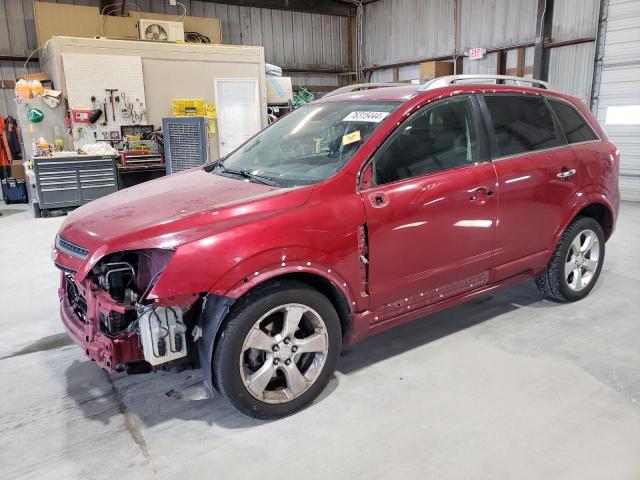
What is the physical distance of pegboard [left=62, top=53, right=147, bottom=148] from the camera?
26.0ft

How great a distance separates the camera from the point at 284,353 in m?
2.21

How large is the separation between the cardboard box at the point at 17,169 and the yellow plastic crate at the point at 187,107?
347cm

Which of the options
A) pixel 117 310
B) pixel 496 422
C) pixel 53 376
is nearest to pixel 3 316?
pixel 53 376

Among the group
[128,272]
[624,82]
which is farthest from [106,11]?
[128,272]

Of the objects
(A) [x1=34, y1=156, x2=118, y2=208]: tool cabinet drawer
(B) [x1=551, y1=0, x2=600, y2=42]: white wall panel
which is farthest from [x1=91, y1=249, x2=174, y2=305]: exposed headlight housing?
(B) [x1=551, y1=0, x2=600, y2=42]: white wall panel

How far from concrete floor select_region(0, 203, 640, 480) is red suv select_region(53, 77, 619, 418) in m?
0.25

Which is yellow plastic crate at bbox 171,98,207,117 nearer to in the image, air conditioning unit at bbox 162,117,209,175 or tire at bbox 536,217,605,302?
air conditioning unit at bbox 162,117,209,175

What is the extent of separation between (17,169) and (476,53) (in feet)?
32.6

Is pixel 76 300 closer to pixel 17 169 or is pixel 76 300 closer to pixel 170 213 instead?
pixel 170 213

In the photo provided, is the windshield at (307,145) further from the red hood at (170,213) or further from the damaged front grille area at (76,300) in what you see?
the damaged front grille area at (76,300)

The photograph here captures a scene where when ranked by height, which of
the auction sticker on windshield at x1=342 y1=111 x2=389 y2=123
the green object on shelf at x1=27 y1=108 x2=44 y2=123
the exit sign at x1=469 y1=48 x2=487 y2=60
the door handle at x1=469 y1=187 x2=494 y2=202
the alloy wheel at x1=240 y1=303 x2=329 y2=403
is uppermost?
the exit sign at x1=469 y1=48 x2=487 y2=60

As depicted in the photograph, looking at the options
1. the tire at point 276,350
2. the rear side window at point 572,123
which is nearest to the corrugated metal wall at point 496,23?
the rear side window at point 572,123

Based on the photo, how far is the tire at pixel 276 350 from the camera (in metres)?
2.06

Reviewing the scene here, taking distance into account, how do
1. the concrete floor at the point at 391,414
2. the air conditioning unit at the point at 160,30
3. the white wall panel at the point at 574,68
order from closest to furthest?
the concrete floor at the point at 391,414 < the white wall panel at the point at 574,68 < the air conditioning unit at the point at 160,30
